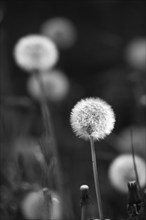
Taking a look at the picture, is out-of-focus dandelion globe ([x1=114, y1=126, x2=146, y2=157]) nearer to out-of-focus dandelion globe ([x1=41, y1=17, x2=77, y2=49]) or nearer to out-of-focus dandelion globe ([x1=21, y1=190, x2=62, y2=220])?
out-of-focus dandelion globe ([x1=21, y1=190, x2=62, y2=220])

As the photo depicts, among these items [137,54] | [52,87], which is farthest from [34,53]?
[137,54]

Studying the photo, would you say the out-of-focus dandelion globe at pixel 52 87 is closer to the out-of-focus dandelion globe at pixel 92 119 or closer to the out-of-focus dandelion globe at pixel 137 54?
the out-of-focus dandelion globe at pixel 137 54

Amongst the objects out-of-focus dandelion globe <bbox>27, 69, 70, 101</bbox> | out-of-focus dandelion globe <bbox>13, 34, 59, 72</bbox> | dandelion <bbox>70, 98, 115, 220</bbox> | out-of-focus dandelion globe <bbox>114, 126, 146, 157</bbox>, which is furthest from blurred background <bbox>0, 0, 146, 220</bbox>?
dandelion <bbox>70, 98, 115, 220</bbox>

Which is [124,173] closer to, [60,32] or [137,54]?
[137,54]

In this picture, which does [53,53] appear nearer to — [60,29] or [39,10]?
[60,29]

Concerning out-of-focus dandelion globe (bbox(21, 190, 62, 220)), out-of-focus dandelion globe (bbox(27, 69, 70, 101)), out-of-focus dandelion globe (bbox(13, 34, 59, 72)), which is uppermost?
out-of-focus dandelion globe (bbox(27, 69, 70, 101))
